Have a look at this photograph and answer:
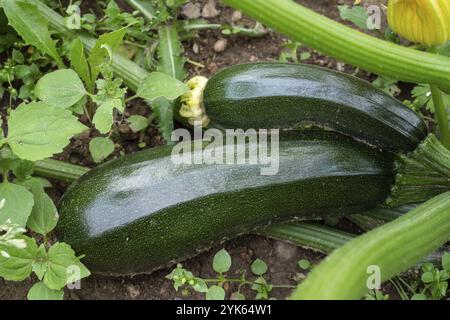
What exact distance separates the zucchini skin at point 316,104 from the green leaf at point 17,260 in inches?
36.7

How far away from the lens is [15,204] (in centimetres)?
246

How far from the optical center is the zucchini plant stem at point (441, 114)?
8.79ft

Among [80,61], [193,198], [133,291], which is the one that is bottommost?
[133,291]

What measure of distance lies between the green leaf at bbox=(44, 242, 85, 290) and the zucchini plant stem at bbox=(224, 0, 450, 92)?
1.09 metres

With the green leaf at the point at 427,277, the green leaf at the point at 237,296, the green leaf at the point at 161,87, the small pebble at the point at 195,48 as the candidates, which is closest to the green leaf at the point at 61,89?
the green leaf at the point at 161,87

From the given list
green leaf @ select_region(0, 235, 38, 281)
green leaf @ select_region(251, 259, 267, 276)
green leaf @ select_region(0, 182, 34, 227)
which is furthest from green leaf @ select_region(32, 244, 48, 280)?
green leaf @ select_region(251, 259, 267, 276)

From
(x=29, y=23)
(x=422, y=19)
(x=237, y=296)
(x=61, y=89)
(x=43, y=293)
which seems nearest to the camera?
(x=422, y=19)

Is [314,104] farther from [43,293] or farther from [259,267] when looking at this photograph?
[43,293]

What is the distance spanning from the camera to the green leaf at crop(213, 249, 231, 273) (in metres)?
2.64

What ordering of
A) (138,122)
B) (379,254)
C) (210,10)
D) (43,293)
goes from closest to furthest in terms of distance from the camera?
1. (379,254)
2. (43,293)
3. (138,122)
4. (210,10)

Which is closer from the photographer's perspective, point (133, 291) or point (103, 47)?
point (103, 47)

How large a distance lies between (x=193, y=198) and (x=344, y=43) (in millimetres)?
798

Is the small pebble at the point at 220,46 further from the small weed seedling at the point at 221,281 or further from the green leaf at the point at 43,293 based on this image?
the green leaf at the point at 43,293

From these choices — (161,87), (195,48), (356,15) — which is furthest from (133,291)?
(356,15)
